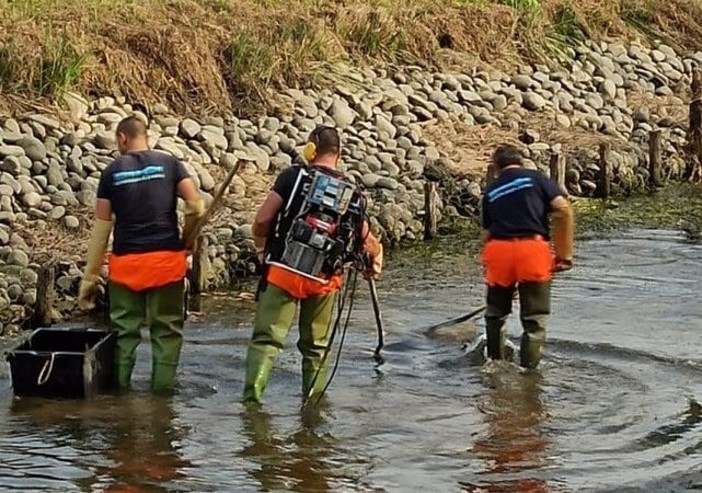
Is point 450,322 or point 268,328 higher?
point 268,328

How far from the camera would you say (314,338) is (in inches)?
391

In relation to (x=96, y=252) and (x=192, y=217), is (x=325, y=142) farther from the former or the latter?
(x=96, y=252)

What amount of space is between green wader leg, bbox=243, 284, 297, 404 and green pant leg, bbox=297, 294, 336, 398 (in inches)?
4.3

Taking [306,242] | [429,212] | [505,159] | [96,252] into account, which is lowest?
[429,212]

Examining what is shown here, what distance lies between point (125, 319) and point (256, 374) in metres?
0.89

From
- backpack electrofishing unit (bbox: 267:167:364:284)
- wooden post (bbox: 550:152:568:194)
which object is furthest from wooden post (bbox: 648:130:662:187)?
backpack electrofishing unit (bbox: 267:167:364:284)

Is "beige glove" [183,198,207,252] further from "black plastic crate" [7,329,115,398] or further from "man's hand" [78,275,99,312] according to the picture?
"black plastic crate" [7,329,115,398]

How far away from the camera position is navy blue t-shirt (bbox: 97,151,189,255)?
980 centimetres

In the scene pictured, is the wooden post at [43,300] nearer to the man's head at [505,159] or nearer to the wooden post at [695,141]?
the man's head at [505,159]

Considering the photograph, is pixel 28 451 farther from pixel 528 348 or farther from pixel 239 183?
pixel 239 183

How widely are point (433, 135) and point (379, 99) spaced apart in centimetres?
88

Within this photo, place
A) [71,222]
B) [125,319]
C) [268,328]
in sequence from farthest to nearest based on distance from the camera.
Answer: [71,222] → [125,319] → [268,328]

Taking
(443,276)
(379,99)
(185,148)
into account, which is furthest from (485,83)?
(443,276)

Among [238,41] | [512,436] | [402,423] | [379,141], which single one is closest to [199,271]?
[402,423]
